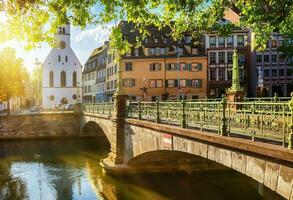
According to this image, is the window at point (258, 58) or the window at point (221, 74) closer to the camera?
the window at point (258, 58)

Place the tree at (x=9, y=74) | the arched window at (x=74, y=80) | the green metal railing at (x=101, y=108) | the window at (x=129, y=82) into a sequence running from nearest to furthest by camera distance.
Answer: the green metal railing at (x=101, y=108), the tree at (x=9, y=74), the window at (x=129, y=82), the arched window at (x=74, y=80)

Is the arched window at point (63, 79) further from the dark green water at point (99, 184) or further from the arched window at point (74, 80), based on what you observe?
the dark green water at point (99, 184)

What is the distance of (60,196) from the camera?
73.8 ft

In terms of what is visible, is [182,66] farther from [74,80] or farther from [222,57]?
[74,80]

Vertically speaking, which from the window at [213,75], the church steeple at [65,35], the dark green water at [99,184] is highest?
the church steeple at [65,35]

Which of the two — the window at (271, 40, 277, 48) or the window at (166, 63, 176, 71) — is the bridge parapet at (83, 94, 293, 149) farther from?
the window at (271, 40, 277, 48)

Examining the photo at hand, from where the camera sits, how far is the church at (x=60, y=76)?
79.8 meters

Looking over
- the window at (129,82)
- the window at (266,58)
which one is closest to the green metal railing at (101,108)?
the window at (129,82)

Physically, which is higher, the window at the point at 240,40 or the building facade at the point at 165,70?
the window at the point at 240,40

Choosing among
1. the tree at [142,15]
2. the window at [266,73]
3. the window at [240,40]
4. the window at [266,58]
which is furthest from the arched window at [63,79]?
the tree at [142,15]

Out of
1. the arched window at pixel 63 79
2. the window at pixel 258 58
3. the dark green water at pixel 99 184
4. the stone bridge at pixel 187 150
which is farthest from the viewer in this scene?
the arched window at pixel 63 79

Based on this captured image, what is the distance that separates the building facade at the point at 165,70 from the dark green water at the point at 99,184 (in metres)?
29.4

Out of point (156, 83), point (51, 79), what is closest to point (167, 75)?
point (156, 83)

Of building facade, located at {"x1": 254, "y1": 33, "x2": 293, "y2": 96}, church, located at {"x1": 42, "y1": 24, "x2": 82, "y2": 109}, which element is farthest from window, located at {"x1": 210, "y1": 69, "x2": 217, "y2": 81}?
church, located at {"x1": 42, "y1": 24, "x2": 82, "y2": 109}
